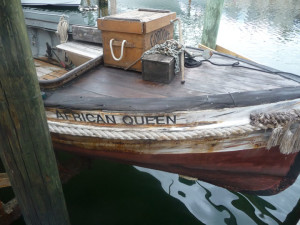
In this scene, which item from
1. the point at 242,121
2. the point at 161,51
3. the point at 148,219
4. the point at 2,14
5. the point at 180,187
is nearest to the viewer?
the point at 2,14

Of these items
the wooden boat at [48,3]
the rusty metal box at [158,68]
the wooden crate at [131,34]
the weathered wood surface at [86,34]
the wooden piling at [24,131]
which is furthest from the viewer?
the wooden boat at [48,3]

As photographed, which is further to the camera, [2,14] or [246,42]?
[246,42]

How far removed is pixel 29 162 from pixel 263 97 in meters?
2.11

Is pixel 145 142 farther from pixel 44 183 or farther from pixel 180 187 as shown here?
pixel 180 187

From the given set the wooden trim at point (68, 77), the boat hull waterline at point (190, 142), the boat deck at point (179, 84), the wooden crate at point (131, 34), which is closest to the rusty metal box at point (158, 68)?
the boat deck at point (179, 84)

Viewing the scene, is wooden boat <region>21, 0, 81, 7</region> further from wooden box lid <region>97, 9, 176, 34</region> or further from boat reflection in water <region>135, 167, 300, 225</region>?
boat reflection in water <region>135, 167, 300, 225</region>

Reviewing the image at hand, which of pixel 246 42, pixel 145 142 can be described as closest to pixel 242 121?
pixel 145 142

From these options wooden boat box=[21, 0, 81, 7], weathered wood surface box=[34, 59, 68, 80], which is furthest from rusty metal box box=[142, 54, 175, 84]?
wooden boat box=[21, 0, 81, 7]

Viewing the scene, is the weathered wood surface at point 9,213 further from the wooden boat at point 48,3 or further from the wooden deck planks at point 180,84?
the wooden boat at point 48,3

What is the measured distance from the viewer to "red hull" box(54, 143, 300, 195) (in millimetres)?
2633

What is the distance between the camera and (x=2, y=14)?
154 cm

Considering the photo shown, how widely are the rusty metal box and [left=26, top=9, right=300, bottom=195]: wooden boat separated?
75mm

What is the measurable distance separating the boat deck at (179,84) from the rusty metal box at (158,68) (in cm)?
7

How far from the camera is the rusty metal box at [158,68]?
2789 millimetres
